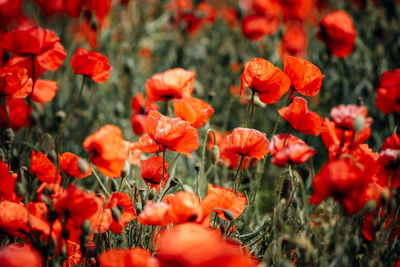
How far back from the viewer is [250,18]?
2729 mm

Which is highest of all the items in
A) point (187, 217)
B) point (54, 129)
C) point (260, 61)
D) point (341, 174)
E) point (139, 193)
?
point (260, 61)

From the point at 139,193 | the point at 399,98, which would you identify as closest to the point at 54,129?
the point at 139,193

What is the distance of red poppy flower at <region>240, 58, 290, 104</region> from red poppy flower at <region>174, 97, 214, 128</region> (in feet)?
0.56

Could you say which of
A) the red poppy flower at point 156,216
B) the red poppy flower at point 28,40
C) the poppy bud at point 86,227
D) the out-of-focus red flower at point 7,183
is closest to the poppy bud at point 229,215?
the red poppy flower at point 156,216

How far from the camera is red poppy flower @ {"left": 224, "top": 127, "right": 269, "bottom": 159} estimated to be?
1296mm

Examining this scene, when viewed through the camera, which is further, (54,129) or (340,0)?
(340,0)

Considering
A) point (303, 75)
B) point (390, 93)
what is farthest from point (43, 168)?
point (390, 93)

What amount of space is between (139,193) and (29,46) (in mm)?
696

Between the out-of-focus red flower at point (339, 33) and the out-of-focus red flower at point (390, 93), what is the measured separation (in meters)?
0.74

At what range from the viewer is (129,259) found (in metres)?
0.92

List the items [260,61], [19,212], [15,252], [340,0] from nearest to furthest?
[15,252]
[19,212]
[260,61]
[340,0]

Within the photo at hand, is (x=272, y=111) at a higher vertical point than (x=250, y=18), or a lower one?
lower

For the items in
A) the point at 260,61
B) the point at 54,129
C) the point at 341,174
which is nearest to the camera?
the point at 341,174

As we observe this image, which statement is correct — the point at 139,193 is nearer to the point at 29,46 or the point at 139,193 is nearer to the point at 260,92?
the point at 260,92
